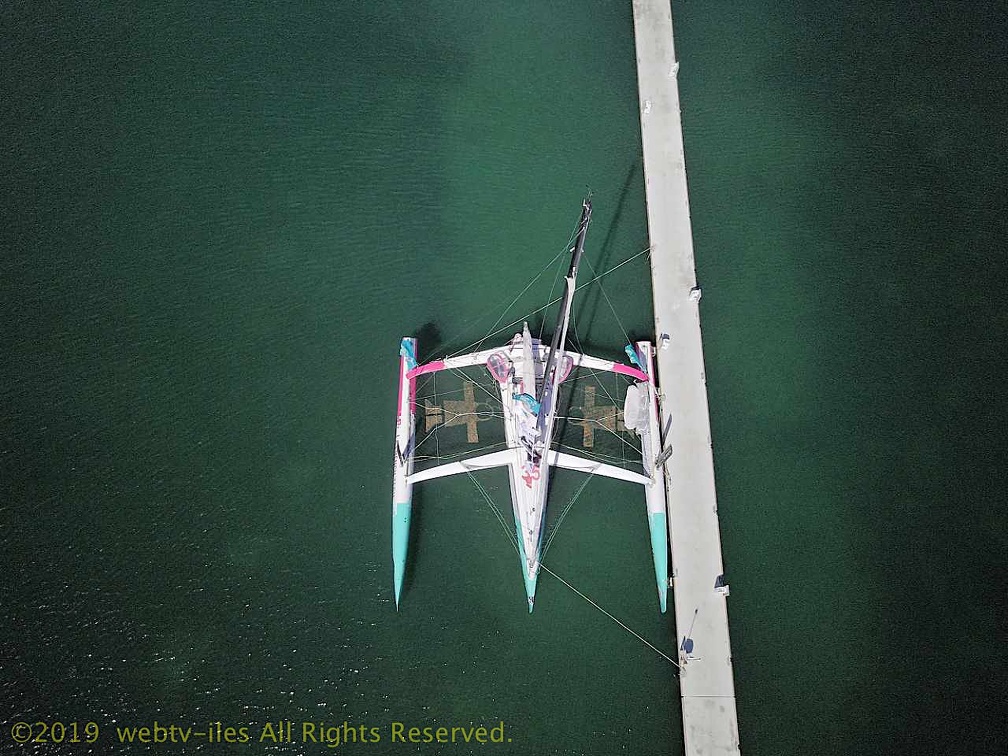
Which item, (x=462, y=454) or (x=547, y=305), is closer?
(x=462, y=454)

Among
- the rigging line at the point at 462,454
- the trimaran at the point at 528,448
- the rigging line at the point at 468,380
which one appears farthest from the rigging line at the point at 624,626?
the rigging line at the point at 468,380

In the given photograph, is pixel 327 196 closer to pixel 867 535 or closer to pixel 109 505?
pixel 109 505

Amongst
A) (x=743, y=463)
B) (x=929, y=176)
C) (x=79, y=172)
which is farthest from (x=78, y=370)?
(x=929, y=176)

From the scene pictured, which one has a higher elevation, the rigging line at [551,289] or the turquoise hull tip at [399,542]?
the rigging line at [551,289]

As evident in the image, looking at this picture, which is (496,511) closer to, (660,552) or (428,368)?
(428,368)

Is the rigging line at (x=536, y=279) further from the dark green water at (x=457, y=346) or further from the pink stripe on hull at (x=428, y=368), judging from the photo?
the pink stripe on hull at (x=428, y=368)

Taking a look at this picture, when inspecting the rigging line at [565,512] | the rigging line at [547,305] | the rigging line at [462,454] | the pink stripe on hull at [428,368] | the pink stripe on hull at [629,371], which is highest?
the rigging line at [547,305]

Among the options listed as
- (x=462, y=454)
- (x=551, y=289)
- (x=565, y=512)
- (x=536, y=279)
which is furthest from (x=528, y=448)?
(x=536, y=279)

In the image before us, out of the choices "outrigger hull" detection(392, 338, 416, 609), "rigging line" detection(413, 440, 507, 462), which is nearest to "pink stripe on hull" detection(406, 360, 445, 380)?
"outrigger hull" detection(392, 338, 416, 609)
